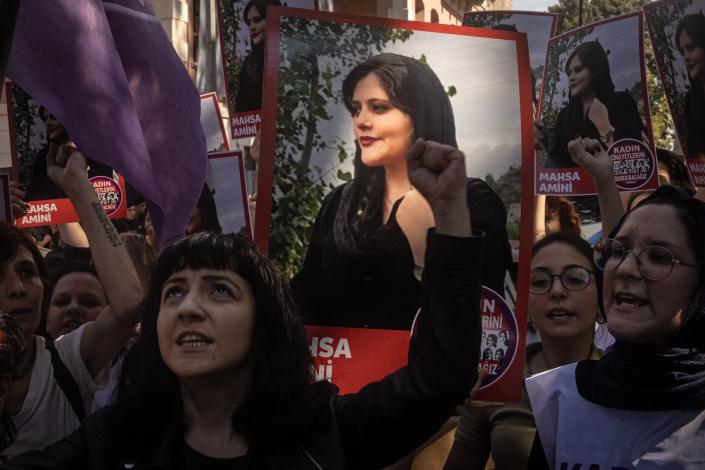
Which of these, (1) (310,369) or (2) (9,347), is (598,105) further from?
(2) (9,347)

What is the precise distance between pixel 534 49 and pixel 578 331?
128 inches

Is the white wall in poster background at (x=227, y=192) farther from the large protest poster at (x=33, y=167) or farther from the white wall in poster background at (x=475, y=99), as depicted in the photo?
the white wall in poster background at (x=475, y=99)

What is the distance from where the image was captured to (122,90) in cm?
308

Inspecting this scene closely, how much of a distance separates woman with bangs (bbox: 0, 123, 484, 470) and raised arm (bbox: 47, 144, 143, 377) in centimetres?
51

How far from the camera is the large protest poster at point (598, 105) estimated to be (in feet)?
16.5

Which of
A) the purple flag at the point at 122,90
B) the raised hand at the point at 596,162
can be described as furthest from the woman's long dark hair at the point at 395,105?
the raised hand at the point at 596,162

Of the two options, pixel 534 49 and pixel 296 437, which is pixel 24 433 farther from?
pixel 534 49

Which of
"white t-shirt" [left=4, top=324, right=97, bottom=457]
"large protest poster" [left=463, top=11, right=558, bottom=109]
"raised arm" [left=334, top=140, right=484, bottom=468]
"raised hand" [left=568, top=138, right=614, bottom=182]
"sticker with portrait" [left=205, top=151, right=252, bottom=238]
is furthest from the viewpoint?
"large protest poster" [left=463, top=11, right=558, bottom=109]

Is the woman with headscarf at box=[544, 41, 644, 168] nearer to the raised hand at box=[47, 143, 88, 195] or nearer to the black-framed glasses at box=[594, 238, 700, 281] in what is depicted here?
the black-framed glasses at box=[594, 238, 700, 281]

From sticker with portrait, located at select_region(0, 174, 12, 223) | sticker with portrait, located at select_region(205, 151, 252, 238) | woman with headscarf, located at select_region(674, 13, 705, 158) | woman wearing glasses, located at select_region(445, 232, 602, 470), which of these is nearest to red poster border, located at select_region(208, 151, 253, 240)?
sticker with portrait, located at select_region(205, 151, 252, 238)

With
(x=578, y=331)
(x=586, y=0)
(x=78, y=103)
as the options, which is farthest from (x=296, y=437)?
(x=586, y=0)

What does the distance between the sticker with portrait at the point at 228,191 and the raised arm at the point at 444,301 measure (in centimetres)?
312

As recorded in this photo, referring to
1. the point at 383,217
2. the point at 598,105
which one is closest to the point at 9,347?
the point at 383,217

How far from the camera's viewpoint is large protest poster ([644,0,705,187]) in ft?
15.4
